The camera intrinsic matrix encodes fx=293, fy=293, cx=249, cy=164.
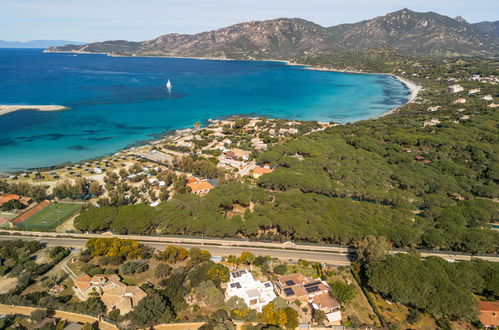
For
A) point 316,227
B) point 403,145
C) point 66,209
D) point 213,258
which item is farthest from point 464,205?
point 66,209

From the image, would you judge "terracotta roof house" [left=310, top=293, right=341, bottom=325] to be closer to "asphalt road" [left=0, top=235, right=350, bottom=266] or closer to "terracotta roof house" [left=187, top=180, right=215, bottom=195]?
"asphalt road" [left=0, top=235, right=350, bottom=266]

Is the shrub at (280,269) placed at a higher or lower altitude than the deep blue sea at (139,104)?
lower

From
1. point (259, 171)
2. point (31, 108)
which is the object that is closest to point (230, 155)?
point (259, 171)

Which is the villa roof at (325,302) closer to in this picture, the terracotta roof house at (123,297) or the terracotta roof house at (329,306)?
the terracotta roof house at (329,306)

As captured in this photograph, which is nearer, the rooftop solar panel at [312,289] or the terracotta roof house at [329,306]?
the terracotta roof house at [329,306]

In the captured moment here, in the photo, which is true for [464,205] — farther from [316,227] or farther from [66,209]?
[66,209]

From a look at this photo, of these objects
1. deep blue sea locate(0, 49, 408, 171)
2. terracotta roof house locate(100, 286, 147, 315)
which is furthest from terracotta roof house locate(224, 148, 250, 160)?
terracotta roof house locate(100, 286, 147, 315)

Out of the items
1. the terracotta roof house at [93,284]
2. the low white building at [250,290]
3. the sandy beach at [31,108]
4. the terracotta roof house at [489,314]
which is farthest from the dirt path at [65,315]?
the sandy beach at [31,108]
